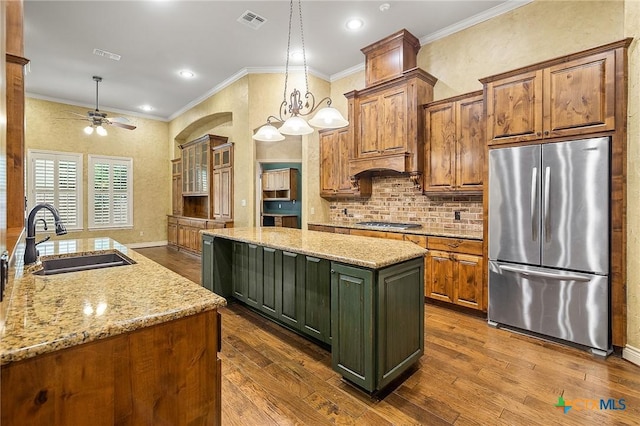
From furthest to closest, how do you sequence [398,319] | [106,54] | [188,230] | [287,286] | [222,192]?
[188,230] → [222,192] → [106,54] → [287,286] → [398,319]

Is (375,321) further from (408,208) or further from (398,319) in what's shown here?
(408,208)

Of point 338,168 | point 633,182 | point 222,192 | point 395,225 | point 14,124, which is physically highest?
point 338,168

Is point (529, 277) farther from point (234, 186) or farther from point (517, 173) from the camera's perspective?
point (234, 186)

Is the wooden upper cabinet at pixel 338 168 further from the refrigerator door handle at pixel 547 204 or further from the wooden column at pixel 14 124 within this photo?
the wooden column at pixel 14 124

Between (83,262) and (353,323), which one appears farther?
(83,262)

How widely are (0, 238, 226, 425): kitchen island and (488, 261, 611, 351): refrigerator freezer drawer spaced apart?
2.89 m

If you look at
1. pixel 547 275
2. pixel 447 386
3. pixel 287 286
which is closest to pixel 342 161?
pixel 287 286

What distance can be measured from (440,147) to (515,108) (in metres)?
1.03

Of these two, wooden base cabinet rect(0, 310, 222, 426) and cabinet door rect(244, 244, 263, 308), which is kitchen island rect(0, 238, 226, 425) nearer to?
wooden base cabinet rect(0, 310, 222, 426)

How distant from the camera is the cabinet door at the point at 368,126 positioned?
4449 millimetres

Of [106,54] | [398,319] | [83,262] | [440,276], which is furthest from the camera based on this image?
[106,54]

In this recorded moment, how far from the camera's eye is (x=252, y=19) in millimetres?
3934

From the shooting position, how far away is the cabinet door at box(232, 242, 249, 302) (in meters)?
3.43

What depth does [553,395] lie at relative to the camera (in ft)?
6.64
